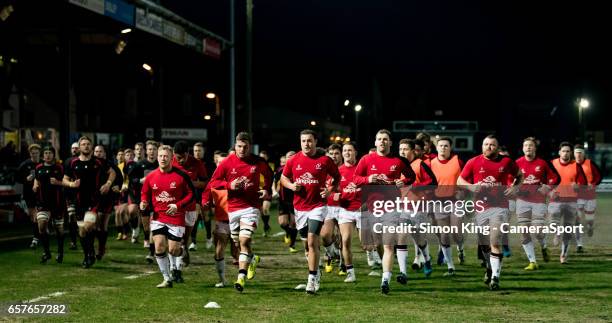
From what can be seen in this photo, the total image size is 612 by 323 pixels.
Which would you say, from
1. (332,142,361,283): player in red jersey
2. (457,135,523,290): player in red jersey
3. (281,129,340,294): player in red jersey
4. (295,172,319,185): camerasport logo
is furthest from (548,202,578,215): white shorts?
(295,172,319,185): camerasport logo

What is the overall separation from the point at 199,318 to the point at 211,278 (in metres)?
3.80

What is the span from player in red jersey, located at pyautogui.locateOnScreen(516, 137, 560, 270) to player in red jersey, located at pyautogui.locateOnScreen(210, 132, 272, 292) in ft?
16.4

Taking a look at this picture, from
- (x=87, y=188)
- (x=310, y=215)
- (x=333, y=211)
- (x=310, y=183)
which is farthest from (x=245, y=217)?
(x=87, y=188)

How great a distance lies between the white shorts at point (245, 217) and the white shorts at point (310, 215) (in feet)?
1.99

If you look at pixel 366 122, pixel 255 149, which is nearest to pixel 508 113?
pixel 366 122

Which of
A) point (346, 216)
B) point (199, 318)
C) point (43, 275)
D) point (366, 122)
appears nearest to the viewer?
point (199, 318)

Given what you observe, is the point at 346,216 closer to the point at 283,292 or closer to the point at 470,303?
the point at 283,292

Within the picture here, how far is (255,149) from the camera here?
3472cm

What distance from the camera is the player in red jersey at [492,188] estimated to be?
1166cm

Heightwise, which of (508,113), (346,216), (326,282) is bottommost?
(326,282)

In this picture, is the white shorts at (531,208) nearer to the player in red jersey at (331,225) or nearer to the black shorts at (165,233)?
the player in red jersey at (331,225)

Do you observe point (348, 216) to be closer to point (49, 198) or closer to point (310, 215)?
point (310, 215)

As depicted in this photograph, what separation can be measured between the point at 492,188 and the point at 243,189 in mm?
3512

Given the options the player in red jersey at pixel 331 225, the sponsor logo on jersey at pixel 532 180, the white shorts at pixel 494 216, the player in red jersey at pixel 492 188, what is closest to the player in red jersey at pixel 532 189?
the sponsor logo on jersey at pixel 532 180
